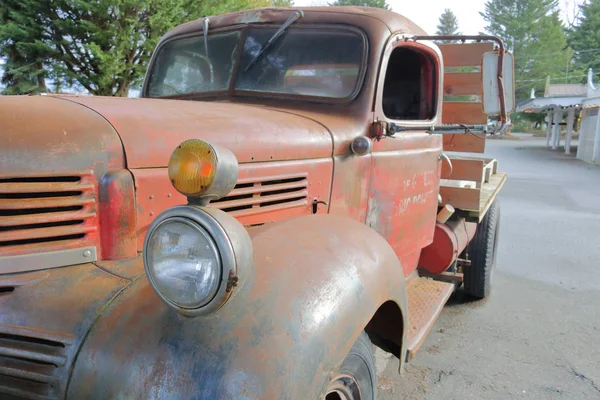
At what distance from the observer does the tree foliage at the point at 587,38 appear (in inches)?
1622

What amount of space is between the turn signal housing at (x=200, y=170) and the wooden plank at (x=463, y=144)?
12.1ft

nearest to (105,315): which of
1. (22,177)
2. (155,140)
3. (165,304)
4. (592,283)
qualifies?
(165,304)

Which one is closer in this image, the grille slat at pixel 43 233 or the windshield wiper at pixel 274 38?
the grille slat at pixel 43 233

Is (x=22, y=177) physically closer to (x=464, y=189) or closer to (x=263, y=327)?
(x=263, y=327)

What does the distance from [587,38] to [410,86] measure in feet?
154

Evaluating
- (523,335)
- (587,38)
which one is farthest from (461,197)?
(587,38)

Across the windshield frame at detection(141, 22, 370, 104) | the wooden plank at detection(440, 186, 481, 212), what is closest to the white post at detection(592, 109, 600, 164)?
the wooden plank at detection(440, 186, 481, 212)

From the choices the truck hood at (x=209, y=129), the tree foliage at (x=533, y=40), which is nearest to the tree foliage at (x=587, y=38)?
the tree foliage at (x=533, y=40)

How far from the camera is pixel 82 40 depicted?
11.6 meters

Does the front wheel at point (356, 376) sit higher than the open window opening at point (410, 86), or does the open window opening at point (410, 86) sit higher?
the open window opening at point (410, 86)

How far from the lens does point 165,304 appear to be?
141 centimetres

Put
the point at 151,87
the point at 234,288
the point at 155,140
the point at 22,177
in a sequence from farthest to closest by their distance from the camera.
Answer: the point at 151,87 → the point at 155,140 → the point at 22,177 → the point at 234,288

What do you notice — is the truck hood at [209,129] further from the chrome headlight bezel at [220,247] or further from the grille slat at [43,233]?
the chrome headlight bezel at [220,247]

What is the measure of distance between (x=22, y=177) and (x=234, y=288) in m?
0.75
